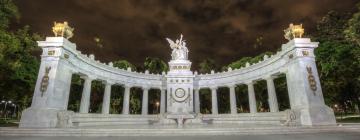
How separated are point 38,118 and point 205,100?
50339mm

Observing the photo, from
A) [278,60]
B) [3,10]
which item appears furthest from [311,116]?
[3,10]

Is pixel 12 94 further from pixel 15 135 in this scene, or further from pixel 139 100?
pixel 139 100

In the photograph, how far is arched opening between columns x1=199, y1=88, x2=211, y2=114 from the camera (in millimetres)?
64875

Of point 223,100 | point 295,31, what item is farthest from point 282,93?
point 295,31

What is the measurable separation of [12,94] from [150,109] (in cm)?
4496

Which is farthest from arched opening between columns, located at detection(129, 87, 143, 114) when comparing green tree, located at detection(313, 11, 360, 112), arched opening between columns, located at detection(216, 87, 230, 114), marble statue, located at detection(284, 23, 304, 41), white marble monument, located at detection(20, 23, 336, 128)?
green tree, located at detection(313, 11, 360, 112)

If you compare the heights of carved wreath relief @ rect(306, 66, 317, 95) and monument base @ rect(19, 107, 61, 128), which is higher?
carved wreath relief @ rect(306, 66, 317, 95)

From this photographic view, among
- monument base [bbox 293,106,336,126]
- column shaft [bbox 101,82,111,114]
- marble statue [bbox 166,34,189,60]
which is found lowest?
monument base [bbox 293,106,336,126]

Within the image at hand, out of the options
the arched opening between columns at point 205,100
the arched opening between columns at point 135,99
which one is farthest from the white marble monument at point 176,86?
the arched opening between columns at point 205,100

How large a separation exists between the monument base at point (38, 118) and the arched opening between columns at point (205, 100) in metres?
44.4

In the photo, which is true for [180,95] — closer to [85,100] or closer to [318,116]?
[85,100]

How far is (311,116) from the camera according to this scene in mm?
25953

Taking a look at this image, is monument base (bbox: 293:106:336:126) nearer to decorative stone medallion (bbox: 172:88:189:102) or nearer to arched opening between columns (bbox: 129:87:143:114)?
decorative stone medallion (bbox: 172:88:189:102)

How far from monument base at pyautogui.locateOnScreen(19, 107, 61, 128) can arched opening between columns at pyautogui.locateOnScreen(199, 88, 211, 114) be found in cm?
4442
